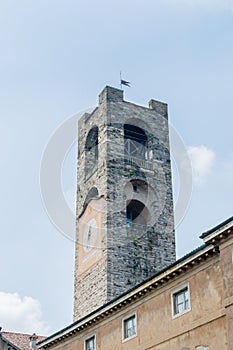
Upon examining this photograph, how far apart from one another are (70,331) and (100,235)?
1333 cm

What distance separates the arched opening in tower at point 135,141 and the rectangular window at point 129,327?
2149 centimetres

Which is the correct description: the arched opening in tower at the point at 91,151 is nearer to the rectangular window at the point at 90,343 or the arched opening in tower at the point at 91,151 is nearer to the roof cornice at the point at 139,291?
the roof cornice at the point at 139,291

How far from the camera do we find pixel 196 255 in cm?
2316

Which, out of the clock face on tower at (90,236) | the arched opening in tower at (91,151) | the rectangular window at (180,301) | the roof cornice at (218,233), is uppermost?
the arched opening in tower at (91,151)

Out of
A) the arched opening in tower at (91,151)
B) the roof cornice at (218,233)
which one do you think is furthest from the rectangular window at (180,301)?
the arched opening in tower at (91,151)

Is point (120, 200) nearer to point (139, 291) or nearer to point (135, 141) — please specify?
point (135, 141)

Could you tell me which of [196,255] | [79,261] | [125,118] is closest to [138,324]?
[196,255]

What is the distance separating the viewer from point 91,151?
50844mm

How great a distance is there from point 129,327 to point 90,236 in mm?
18476

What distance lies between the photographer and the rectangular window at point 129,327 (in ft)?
87.5

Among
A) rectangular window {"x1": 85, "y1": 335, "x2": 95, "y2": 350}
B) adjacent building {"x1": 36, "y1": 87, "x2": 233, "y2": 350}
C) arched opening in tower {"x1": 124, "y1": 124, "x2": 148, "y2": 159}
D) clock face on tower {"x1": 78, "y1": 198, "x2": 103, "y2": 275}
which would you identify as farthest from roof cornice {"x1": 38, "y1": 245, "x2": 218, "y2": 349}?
arched opening in tower {"x1": 124, "y1": 124, "x2": 148, "y2": 159}

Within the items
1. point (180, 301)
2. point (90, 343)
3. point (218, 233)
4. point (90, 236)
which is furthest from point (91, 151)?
point (218, 233)

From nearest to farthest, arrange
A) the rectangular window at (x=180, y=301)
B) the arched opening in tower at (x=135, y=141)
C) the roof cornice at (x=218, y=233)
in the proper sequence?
the roof cornice at (x=218, y=233) → the rectangular window at (x=180, y=301) → the arched opening in tower at (x=135, y=141)

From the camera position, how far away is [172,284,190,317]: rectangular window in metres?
23.9
